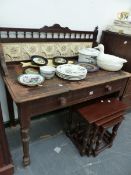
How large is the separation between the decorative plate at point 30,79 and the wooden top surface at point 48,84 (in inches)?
1.0

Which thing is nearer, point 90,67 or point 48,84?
point 48,84

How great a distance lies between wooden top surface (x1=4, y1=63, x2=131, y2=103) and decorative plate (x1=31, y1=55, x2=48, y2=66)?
0.41ft

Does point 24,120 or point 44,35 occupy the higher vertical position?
point 44,35

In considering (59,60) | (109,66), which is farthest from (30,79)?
(109,66)

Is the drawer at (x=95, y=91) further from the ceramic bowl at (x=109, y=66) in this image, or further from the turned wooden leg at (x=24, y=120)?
the turned wooden leg at (x=24, y=120)

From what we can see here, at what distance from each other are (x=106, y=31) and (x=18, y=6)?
930 mm

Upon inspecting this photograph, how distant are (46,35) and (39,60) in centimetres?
24

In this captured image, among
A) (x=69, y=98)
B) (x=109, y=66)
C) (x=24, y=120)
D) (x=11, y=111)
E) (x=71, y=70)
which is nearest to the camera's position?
(x=24, y=120)

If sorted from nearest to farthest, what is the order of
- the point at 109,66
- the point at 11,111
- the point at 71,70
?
1. the point at 71,70
2. the point at 109,66
3. the point at 11,111

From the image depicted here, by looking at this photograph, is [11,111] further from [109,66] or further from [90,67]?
[109,66]

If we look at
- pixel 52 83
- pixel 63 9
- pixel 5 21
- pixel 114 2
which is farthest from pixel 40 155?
pixel 114 2

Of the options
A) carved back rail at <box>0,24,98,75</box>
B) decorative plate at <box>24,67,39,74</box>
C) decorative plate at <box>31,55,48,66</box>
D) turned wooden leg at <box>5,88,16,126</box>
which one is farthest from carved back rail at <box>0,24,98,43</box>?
turned wooden leg at <box>5,88,16,126</box>

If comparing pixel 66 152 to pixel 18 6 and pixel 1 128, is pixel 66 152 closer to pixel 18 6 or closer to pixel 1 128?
pixel 1 128

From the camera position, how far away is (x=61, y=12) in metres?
1.45
